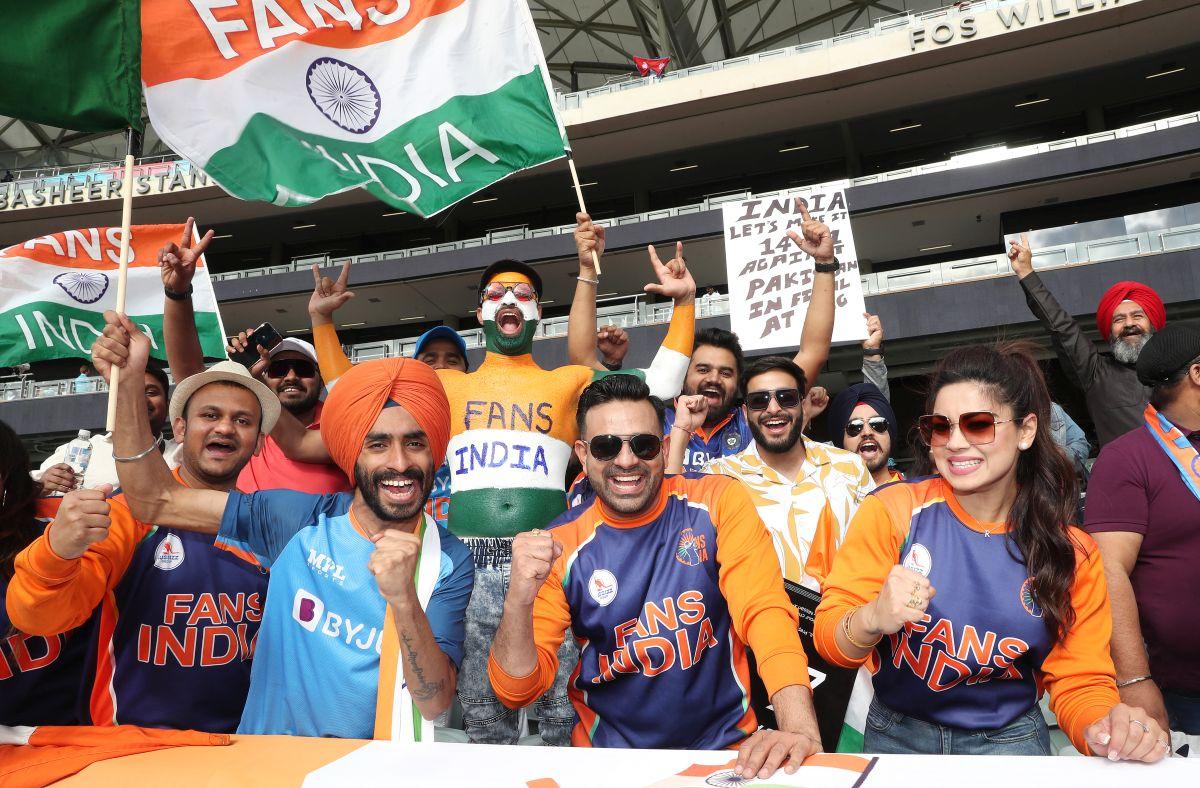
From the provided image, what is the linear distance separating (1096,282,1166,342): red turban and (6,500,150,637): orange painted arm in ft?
17.9

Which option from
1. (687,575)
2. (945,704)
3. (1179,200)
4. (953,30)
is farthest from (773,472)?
(1179,200)

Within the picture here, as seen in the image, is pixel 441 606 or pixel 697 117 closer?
pixel 441 606

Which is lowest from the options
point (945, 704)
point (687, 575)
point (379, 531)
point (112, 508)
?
point (945, 704)

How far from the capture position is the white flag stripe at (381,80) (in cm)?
377

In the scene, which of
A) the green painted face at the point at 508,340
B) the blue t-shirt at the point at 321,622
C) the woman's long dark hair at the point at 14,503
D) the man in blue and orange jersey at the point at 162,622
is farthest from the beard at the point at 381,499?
the green painted face at the point at 508,340

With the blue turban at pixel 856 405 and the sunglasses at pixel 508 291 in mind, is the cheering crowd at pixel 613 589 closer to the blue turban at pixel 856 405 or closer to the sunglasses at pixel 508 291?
the sunglasses at pixel 508 291

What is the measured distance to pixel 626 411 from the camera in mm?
2832

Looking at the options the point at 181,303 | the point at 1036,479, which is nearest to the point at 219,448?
the point at 181,303

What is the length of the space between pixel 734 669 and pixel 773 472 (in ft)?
4.67

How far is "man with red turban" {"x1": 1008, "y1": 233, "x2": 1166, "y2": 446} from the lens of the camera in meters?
5.22

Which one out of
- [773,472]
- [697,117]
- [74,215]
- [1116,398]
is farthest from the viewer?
[74,215]

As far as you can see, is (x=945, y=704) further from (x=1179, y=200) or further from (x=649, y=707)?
(x=1179, y=200)

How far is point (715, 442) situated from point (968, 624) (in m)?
2.63

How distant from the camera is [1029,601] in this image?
93.4 inches
